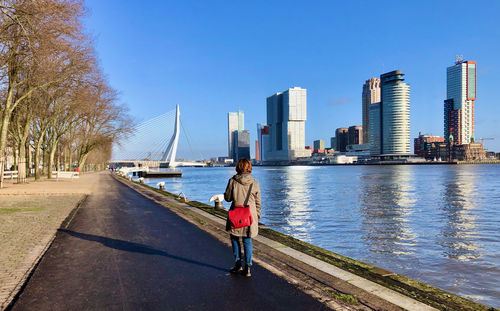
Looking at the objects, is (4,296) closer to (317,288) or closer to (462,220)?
(317,288)

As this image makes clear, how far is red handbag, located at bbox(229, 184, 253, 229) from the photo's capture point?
19.1ft

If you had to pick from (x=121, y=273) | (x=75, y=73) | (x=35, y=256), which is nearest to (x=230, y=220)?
(x=121, y=273)

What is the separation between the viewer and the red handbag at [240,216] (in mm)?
5812

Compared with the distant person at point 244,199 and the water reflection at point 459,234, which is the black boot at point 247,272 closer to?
the distant person at point 244,199

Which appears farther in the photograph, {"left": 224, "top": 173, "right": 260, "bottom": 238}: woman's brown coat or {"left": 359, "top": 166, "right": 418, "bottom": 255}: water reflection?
{"left": 359, "top": 166, "right": 418, "bottom": 255}: water reflection

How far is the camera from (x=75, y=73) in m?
24.9

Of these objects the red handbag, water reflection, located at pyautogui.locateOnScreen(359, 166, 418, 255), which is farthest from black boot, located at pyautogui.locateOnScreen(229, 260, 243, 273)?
water reflection, located at pyautogui.locateOnScreen(359, 166, 418, 255)

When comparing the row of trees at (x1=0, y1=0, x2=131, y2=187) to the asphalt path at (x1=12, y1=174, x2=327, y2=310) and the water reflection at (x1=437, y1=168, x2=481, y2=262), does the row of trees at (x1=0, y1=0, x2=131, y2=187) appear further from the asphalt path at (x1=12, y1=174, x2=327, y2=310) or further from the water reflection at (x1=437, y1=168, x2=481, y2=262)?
the water reflection at (x1=437, y1=168, x2=481, y2=262)

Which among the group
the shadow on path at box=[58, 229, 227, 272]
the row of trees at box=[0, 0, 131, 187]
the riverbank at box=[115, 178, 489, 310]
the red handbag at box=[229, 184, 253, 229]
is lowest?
the shadow on path at box=[58, 229, 227, 272]

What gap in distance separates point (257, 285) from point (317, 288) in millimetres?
923

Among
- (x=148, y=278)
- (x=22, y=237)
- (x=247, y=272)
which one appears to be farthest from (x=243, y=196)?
(x=22, y=237)

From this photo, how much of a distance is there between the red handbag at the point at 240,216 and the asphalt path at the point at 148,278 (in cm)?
91

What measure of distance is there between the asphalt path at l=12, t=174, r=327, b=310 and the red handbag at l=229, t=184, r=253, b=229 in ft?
2.98

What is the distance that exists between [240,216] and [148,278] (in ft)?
6.16
